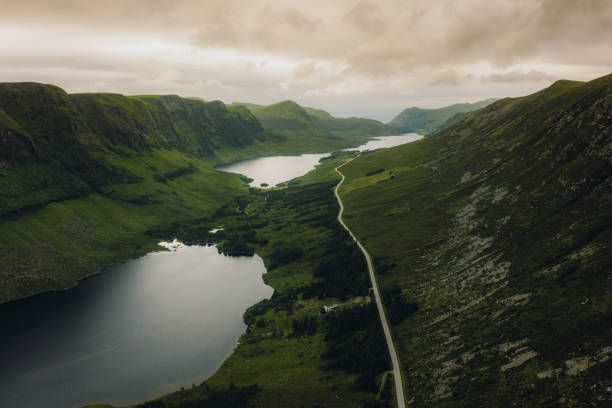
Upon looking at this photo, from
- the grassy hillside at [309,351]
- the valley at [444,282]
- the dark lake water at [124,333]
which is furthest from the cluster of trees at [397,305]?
the dark lake water at [124,333]

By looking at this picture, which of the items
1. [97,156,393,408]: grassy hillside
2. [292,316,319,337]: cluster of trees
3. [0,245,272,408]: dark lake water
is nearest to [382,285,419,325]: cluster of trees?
[97,156,393,408]: grassy hillside

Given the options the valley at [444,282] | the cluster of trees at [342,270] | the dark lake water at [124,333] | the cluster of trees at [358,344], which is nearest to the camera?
the valley at [444,282]

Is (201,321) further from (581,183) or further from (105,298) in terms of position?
(581,183)

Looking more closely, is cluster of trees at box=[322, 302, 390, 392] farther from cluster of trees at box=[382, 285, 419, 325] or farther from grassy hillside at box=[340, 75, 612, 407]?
grassy hillside at box=[340, 75, 612, 407]

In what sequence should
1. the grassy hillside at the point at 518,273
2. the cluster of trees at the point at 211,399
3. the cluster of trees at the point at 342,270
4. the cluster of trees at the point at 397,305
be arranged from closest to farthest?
the grassy hillside at the point at 518,273, the cluster of trees at the point at 211,399, the cluster of trees at the point at 397,305, the cluster of trees at the point at 342,270

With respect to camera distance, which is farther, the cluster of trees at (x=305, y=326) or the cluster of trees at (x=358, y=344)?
the cluster of trees at (x=305, y=326)

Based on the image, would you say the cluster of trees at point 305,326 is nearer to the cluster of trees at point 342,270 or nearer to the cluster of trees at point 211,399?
the cluster of trees at point 342,270

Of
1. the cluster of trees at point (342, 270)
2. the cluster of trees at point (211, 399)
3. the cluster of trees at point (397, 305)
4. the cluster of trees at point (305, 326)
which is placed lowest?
the cluster of trees at point (211, 399)
